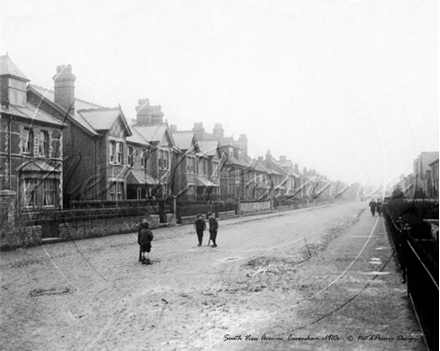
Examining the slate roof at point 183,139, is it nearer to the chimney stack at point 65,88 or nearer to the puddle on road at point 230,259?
the chimney stack at point 65,88

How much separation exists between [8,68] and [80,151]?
322 inches

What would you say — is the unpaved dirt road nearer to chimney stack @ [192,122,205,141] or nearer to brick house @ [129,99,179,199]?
brick house @ [129,99,179,199]

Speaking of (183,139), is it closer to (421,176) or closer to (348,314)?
(421,176)

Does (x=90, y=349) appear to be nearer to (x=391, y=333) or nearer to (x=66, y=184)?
(x=391, y=333)

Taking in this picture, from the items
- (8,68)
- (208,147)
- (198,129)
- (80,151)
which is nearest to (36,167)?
(8,68)

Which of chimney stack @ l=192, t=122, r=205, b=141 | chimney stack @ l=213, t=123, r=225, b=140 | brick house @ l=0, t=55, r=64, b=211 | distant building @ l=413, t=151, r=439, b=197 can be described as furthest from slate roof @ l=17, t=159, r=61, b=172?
chimney stack @ l=213, t=123, r=225, b=140

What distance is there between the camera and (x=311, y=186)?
105 meters

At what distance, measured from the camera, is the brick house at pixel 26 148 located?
2326 centimetres

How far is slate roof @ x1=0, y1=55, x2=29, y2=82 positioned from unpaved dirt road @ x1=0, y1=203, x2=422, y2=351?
13206 mm

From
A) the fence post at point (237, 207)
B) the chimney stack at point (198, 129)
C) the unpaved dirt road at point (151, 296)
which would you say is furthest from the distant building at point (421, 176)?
the chimney stack at point (198, 129)

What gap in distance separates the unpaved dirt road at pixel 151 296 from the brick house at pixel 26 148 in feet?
29.0

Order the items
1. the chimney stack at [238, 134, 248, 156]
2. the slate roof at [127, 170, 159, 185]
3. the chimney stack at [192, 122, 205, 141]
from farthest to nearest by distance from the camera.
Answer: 1. the chimney stack at [238, 134, 248, 156]
2. the chimney stack at [192, 122, 205, 141]
3. the slate roof at [127, 170, 159, 185]

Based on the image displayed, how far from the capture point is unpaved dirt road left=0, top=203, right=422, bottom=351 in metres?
6.30

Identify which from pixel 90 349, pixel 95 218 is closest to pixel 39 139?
pixel 95 218
